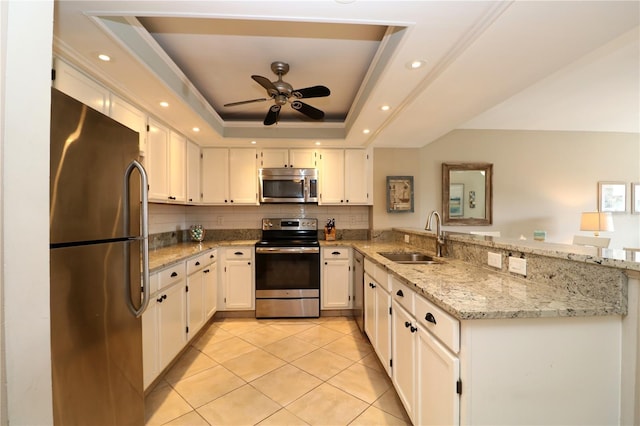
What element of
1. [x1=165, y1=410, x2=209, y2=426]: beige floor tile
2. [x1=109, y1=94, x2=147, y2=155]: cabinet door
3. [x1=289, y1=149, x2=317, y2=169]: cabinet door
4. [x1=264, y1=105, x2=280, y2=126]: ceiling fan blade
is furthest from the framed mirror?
[x1=109, y1=94, x2=147, y2=155]: cabinet door

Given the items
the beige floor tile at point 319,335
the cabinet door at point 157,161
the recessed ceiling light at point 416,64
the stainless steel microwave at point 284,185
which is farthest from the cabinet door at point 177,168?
the recessed ceiling light at point 416,64

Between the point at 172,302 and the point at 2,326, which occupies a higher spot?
the point at 2,326

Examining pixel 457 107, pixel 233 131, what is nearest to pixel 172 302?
pixel 233 131

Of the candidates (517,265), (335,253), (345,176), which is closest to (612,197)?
(345,176)

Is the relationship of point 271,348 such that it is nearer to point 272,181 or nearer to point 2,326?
point 272,181

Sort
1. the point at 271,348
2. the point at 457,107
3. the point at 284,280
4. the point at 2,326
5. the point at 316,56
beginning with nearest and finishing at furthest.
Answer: the point at 2,326 < the point at 316,56 < the point at 457,107 < the point at 271,348 < the point at 284,280

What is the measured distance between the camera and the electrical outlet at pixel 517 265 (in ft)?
4.64

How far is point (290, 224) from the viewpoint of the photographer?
374 cm

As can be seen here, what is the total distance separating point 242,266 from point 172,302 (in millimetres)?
1164

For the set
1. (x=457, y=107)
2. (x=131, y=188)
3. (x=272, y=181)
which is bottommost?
(x=131, y=188)

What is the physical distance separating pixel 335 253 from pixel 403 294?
1.75 metres

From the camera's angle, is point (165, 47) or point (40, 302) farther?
point (165, 47)

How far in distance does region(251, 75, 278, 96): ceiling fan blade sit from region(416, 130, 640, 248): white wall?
2612mm

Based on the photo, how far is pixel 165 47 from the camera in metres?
1.96
